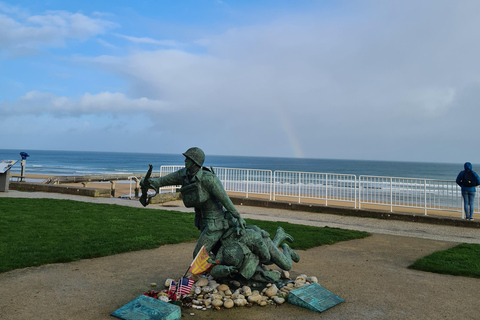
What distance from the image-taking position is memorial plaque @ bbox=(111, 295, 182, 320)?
3.72m

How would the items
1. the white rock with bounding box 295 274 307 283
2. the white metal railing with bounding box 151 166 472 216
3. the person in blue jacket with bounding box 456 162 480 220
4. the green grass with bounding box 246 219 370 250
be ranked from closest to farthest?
the white rock with bounding box 295 274 307 283 < the green grass with bounding box 246 219 370 250 < the person in blue jacket with bounding box 456 162 480 220 < the white metal railing with bounding box 151 166 472 216

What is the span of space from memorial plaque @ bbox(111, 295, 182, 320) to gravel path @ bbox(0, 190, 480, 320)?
0.73 ft

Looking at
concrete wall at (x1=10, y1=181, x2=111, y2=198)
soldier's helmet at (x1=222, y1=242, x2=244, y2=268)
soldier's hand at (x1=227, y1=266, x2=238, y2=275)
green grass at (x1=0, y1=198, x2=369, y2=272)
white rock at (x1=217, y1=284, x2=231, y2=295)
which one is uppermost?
concrete wall at (x1=10, y1=181, x2=111, y2=198)

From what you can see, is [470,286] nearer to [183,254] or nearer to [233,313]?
[233,313]

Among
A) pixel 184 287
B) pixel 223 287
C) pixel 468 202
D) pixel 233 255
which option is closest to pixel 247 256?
pixel 233 255

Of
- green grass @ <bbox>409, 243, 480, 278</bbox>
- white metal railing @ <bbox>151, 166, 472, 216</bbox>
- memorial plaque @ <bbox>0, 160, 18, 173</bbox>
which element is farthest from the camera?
memorial plaque @ <bbox>0, 160, 18, 173</bbox>

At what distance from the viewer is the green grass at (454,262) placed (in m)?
5.95

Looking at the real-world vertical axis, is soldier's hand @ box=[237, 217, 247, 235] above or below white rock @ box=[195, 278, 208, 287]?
above

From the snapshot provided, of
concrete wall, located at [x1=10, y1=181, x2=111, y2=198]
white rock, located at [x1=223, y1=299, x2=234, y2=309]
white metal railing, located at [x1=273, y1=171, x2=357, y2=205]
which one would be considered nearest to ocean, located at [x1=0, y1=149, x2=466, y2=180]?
white metal railing, located at [x1=273, y1=171, x2=357, y2=205]

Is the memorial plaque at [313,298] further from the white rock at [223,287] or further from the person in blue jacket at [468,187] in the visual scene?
the person in blue jacket at [468,187]

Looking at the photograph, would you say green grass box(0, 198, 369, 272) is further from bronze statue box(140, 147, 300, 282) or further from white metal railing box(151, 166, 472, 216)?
white metal railing box(151, 166, 472, 216)

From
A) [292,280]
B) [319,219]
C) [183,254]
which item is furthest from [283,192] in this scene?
[292,280]

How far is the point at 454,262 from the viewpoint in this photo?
652 cm

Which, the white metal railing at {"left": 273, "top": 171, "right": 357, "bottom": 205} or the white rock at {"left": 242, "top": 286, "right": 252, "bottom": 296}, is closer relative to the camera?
the white rock at {"left": 242, "top": 286, "right": 252, "bottom": 296}
